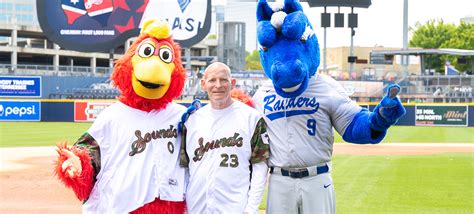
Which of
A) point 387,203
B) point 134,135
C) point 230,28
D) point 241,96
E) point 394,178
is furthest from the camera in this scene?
point 230,28

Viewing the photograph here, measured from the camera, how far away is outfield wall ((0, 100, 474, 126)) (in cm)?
2933

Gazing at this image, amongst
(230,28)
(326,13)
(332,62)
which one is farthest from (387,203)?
(332,62)

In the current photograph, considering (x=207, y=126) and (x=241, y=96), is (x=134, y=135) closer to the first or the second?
(x=207, y=126)

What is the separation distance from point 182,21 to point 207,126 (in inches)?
998

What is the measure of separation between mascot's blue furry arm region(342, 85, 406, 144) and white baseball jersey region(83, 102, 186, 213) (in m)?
1.23

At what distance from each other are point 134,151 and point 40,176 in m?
9.03

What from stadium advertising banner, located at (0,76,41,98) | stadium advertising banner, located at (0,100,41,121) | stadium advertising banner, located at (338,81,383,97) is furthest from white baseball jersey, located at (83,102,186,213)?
stadium advertising banner, located at (338,81,383,97)

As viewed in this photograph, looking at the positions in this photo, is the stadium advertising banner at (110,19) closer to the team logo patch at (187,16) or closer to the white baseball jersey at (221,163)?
the team logo patch at (187,16)

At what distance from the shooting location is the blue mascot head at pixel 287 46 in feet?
14.9

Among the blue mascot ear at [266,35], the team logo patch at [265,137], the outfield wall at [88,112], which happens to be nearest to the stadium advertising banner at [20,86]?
the outfield wall at [88,112]

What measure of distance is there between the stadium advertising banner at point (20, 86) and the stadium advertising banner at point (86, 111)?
7.20 ft

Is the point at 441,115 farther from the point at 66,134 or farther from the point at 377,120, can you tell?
the point at 377,120

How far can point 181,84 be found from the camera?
195 inches

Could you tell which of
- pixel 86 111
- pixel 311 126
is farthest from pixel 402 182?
pixel 86 111
